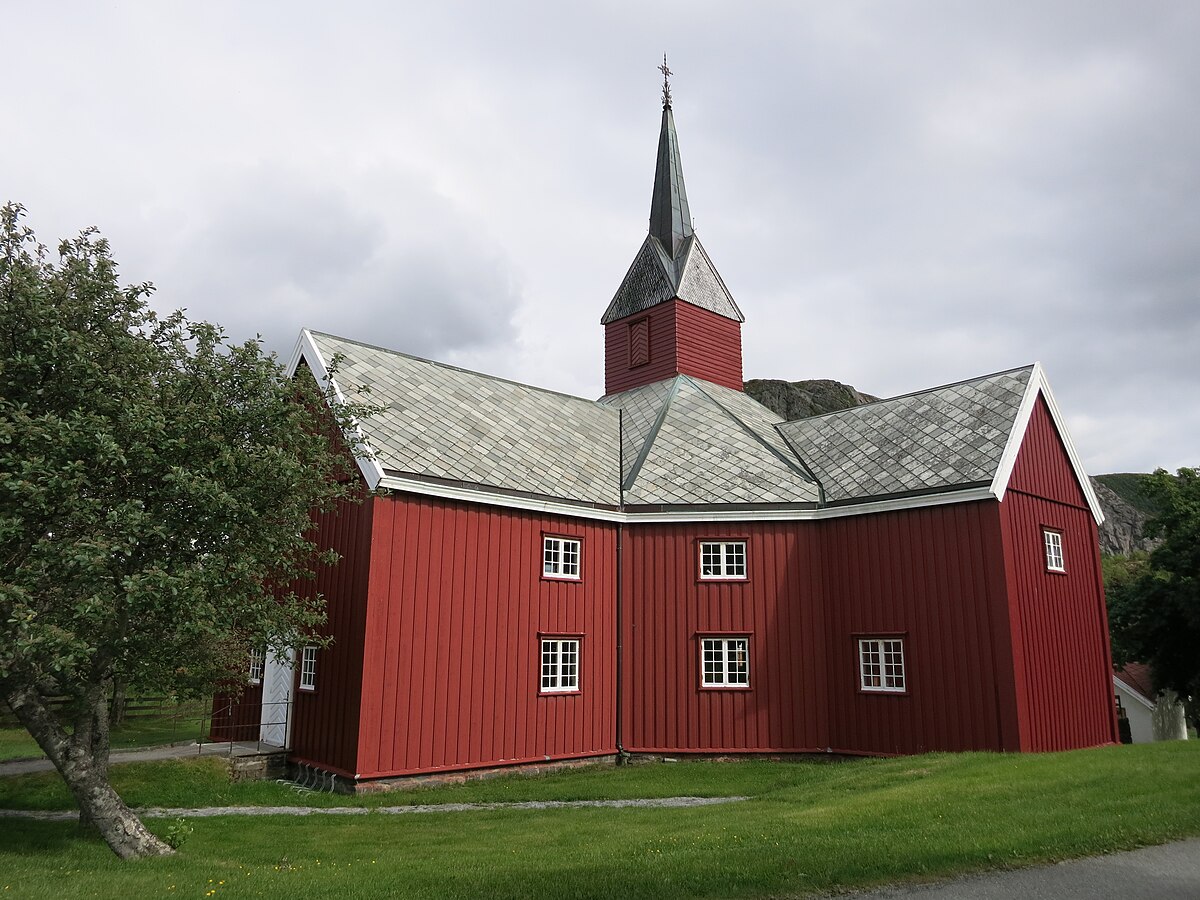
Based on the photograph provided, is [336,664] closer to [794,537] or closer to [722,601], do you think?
[722,601]

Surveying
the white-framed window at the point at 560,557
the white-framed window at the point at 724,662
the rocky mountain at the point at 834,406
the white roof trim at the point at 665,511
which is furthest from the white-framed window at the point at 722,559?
the rocky mountain at the point at 834,406

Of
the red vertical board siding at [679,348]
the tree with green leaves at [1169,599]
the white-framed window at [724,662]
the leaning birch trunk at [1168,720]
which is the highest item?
the red vertical board siding at [679,348]

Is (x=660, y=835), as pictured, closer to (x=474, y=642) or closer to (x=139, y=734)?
(x=474, y=642)

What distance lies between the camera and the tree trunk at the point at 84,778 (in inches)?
374

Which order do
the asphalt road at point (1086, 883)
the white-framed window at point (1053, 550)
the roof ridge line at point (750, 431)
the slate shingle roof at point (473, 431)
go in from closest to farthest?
the asphalt road at point (1086, 883)
the slate shingle roof at point (473, 431)
the white-framed window at point (1053, 550)
the roof ridge line at point (750, 431)

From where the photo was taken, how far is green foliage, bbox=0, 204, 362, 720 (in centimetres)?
883

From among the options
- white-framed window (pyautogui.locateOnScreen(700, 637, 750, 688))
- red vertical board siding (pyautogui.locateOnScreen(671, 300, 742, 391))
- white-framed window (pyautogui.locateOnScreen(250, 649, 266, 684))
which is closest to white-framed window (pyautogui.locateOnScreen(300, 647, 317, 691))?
white-framed window (pyautogui.locateOnScreen(250, 649, 266, 684))

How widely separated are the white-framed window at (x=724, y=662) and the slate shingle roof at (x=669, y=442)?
122 inches

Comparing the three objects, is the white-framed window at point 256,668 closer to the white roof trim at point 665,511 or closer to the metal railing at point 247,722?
the metal railing at point 247,722

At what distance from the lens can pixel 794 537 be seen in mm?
18875

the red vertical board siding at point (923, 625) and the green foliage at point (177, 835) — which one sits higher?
the red vertical board siding at point (923, 625)

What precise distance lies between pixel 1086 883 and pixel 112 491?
1081 cm

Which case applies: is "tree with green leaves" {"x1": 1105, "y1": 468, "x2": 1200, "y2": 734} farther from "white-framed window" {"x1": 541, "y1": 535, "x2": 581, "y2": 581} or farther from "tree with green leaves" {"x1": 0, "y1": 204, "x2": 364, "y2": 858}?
"tree with green leaves" {"x1": 0, "y1": 204, "x2": 364, "y2": 858}

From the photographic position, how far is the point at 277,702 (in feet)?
57.4
